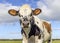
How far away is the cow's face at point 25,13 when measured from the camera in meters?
8.42

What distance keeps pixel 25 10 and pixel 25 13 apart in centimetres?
16

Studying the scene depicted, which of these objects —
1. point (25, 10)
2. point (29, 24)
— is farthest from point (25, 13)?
point (29, 24)

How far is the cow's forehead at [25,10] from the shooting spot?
8.59 m

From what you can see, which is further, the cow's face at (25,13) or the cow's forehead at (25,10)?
the cow's forehead at (25,10)

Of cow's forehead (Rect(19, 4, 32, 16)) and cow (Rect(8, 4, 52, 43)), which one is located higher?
cow's forehead (Rect(19, 4, 32, 16))

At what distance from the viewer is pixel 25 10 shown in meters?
8.70

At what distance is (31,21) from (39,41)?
1.02 m

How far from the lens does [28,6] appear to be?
891 cm

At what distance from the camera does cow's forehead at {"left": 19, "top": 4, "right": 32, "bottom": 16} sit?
8.59 meters

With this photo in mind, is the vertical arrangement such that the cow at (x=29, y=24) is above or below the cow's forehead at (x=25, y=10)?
below

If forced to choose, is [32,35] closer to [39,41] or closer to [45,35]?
[39,41]

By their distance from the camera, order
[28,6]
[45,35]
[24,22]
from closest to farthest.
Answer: [24,22] → [28,6] → [45,35]

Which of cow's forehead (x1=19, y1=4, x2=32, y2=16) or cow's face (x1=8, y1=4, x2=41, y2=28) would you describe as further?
cow's forehead (x1=19, y1=4, x2=32, y2=16)

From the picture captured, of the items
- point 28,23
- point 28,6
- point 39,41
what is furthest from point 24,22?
point 39,41
